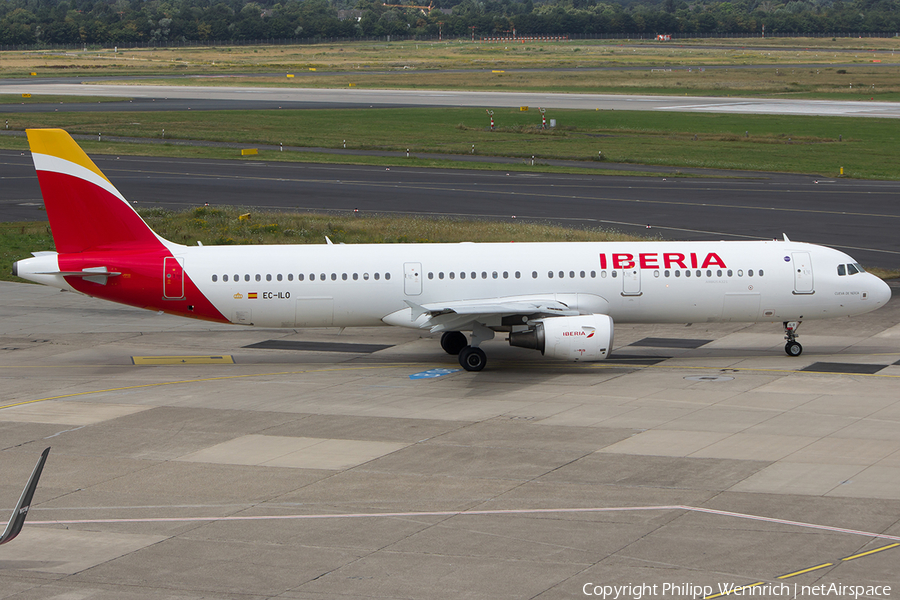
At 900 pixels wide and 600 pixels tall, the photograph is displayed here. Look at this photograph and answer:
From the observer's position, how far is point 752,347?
1580 inches

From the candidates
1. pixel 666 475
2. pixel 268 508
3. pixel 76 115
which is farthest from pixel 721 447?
pixel 76 115

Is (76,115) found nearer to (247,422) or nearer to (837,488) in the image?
(247,422)

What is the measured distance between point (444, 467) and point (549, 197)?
48.4m

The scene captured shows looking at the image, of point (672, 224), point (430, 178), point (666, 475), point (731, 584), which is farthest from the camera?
point (430, 178)

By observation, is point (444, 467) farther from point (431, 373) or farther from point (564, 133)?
point (564, 133)

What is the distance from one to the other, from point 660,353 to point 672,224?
2445 centimetres

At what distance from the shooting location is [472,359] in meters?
36.5

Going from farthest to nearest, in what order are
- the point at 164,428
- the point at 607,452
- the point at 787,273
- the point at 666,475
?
1. the point at 787,273
2. the point at 164,428
3. the point at 607,452
4. the point at 666,475

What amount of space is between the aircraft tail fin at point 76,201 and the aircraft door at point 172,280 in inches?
53.8

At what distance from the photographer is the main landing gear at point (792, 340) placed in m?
38.3

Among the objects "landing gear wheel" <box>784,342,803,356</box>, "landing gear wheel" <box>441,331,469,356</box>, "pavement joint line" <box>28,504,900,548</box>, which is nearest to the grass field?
"landing gear wheel" <box>784,342,803,356</box>

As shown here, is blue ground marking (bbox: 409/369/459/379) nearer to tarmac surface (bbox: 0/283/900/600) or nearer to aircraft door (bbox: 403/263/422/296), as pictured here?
tarmac surface (bbox: 0/283/900/600)

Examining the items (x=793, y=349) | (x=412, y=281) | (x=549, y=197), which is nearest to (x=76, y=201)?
(x=412, y=281)

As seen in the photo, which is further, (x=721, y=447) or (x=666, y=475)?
(x=721, y=447)
